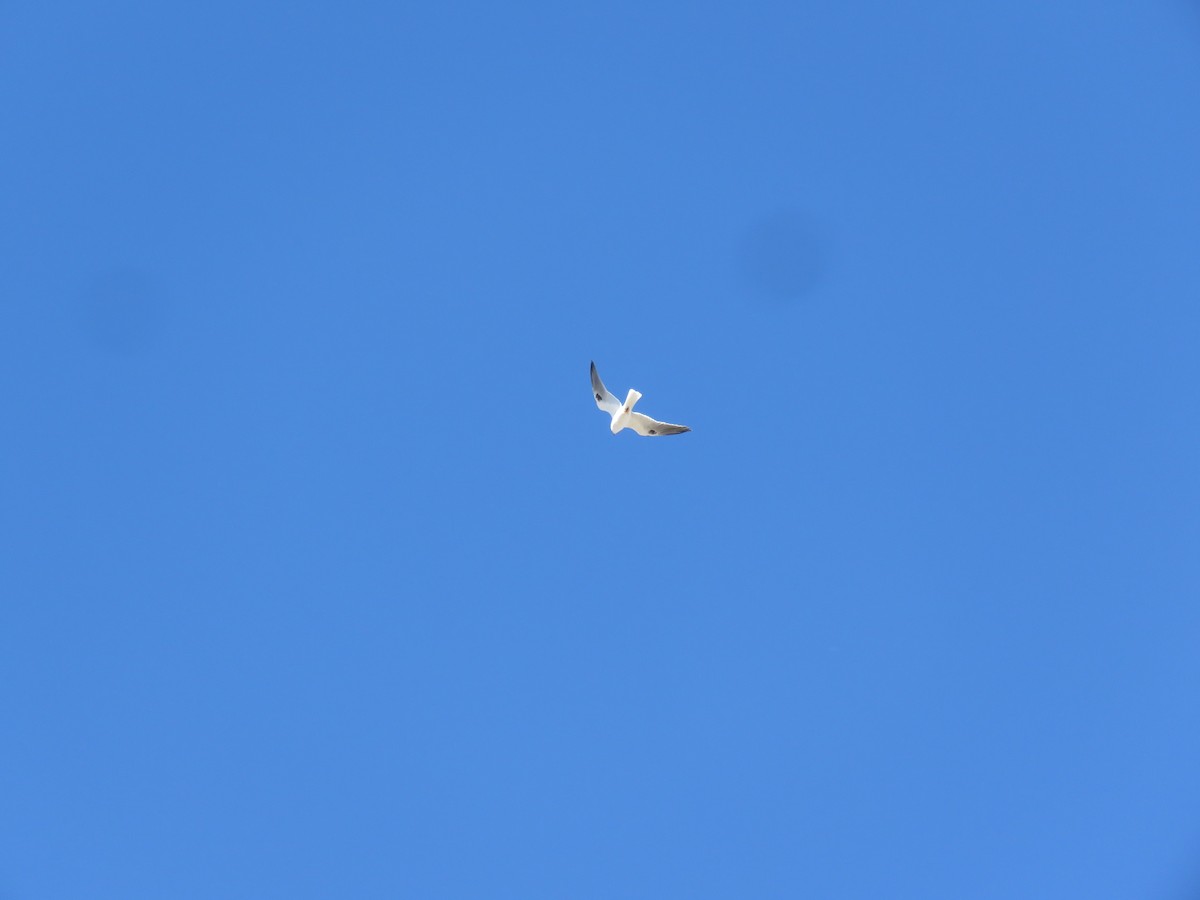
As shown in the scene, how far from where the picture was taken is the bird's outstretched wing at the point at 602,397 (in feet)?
128

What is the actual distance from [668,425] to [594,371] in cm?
308

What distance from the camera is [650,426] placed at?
38406 millimetres

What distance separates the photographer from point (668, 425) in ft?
125

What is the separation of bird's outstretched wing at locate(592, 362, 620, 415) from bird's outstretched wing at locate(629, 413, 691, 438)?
0.90 metres

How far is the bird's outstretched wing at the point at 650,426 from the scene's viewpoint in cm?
3795

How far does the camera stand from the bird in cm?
3747

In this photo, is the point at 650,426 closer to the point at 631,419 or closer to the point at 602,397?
the point at 631,419

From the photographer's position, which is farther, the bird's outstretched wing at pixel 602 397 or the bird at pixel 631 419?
the bird's outstretched wing at pixel 602 397

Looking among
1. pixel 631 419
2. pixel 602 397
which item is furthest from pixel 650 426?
pixel 602 397

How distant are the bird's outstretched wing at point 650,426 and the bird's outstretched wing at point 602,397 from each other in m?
0.90

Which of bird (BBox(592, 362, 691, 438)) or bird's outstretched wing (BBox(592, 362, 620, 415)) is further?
bird's outstretched wing (BBox(592, 362, 620, 415))

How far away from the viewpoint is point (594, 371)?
39469 mm

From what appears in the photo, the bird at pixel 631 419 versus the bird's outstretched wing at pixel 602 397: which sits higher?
the bird's outstretched wing at pixel 602 397

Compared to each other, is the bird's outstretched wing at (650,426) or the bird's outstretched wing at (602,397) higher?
the bird's outstretched wing at (602,397)
